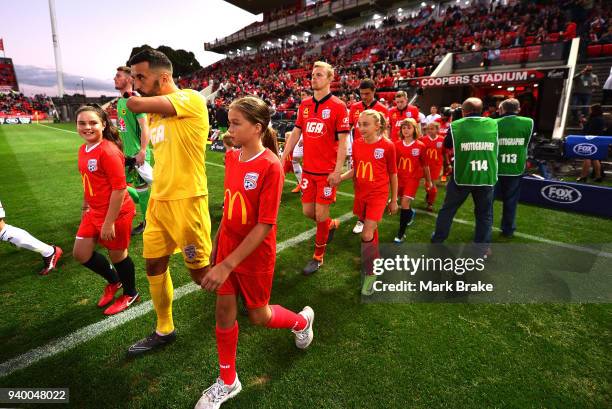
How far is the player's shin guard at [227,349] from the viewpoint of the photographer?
6.97ft

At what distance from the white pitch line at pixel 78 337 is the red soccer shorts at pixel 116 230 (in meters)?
0.69

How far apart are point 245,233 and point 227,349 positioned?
2.66 ft

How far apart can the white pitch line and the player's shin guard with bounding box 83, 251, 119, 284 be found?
461mm

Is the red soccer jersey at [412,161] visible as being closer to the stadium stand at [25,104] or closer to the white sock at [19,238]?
the white sock at [19,238]

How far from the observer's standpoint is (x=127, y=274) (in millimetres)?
3238

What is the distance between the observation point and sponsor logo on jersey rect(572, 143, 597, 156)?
887cm

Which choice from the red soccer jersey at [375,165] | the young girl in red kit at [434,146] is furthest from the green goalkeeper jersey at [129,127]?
the young girl in red kit at [434,146]

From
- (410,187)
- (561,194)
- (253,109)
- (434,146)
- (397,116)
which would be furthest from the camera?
Result: (397,116)

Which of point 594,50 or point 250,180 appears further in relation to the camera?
point 594,50

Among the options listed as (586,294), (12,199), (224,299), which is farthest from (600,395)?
(12,199)

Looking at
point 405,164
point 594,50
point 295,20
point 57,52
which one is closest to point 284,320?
point 405,164

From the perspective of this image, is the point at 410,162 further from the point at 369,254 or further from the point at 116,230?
the point at 116,230

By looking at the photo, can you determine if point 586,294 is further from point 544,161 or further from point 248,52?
point 248,52

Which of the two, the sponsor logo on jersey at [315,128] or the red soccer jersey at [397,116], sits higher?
the red soccer jersey at [397,116]
